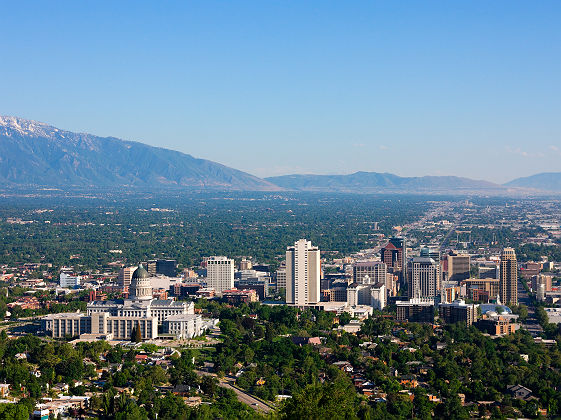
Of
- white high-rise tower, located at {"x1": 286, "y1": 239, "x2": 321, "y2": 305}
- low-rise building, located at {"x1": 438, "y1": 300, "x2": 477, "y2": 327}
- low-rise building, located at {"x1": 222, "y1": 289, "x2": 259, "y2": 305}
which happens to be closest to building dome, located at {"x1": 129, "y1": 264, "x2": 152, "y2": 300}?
low-rise building, located at {"x1": 222, "y1": 289, "x2": 259, "y2": 305}

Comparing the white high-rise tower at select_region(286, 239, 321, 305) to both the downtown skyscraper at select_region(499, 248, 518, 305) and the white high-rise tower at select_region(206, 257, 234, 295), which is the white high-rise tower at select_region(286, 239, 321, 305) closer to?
the white high-rise tower at select_region(206, 257, 234, 295)

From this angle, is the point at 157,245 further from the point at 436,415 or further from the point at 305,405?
the point at 305,405

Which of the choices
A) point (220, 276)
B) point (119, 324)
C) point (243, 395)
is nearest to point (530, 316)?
point (220, 276)

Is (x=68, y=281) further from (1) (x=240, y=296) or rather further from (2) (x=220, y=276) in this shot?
(1) (x=240, y=296)

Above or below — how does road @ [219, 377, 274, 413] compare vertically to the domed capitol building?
below

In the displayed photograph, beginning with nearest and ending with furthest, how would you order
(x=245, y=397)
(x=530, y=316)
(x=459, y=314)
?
(x=245, y=397) → (x=459, y=314) → (x=530, y=316)

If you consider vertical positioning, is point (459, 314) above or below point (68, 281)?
above

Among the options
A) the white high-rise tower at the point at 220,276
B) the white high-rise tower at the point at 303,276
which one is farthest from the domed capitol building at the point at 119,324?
the white high-rise tower at the point at 220,276

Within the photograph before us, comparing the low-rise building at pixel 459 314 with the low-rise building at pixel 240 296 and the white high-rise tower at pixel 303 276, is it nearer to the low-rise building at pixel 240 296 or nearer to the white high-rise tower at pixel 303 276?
the white high-rise tower at pixel 303 276
